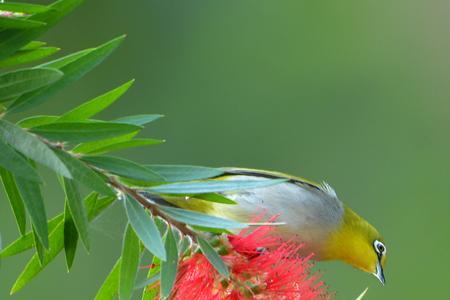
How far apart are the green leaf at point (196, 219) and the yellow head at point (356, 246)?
0.86m

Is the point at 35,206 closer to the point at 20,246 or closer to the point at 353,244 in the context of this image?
the point at 20,246

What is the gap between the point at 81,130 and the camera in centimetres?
56

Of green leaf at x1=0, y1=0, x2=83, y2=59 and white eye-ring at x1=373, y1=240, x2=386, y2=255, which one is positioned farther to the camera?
white eye-ring at x1=373, y1=240, x2=386, y2=255

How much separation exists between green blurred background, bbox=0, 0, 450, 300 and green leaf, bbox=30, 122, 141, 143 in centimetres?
193

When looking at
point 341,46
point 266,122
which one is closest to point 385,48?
point 341,46

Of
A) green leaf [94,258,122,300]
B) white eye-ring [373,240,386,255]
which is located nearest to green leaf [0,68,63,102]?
green leaf [94,258,122,300]

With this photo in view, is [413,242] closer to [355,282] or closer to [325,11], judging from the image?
[355,282]

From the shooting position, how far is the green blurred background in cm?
266

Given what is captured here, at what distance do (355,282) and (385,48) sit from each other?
35.7 inches

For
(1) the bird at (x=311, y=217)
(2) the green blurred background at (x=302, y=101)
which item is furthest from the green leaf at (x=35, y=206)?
(2) the green blurred background at (x=302, y=101)

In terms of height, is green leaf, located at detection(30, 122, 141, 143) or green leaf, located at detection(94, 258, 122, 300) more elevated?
green leaf, located at detection(30, 122, 141, 143)

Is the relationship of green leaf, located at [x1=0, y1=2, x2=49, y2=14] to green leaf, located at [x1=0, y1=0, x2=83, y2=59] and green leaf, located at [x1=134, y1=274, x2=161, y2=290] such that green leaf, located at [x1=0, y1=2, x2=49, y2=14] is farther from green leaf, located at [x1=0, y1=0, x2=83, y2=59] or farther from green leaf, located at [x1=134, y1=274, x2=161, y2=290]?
green leaf, located at [x1=134, y1=274, x2=161, y2=290]

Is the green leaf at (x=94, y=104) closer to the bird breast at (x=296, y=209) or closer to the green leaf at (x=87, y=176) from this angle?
the green leaf at (x=87, y=176)

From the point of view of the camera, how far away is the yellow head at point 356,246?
4.80 feet
